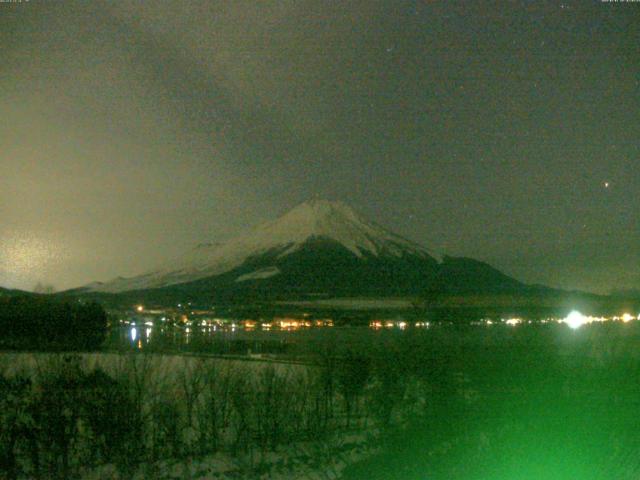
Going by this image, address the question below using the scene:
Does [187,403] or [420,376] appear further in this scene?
[420,376]

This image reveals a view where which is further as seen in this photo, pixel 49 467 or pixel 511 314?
pixel 511 314

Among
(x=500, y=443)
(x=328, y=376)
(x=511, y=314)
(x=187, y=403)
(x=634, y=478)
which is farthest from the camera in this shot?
(x=511, y=314)

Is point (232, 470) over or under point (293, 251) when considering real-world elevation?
under

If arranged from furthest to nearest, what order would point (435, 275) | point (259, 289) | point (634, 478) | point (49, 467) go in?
point (435, 275)
point (259, 289)
point (49, 467)
point (634, 478)

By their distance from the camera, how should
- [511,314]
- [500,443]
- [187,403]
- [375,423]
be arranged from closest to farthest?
[500,443] < [187,403] < [375,423] < [511,314]

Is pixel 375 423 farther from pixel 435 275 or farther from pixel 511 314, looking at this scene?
pixel 435 275

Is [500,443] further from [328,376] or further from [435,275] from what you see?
[435,275]

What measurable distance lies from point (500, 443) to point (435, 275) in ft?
431

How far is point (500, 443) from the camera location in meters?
11.9

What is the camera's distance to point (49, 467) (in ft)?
36.3

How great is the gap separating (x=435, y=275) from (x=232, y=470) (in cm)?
13238

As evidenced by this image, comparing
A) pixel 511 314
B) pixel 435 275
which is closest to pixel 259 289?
pixel 435 275

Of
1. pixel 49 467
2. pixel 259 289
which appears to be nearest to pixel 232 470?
pixel 49 467

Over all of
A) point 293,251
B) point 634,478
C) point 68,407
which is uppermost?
point 293,251
